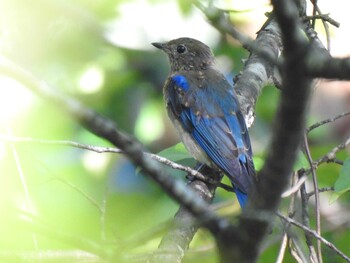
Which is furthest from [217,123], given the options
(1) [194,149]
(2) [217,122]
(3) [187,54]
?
(3) [187,54]

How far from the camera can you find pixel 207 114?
5918mm

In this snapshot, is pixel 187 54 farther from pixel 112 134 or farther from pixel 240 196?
pixel 112 134

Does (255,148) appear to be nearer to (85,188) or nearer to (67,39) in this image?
(85,188)

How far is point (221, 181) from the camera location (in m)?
5.44

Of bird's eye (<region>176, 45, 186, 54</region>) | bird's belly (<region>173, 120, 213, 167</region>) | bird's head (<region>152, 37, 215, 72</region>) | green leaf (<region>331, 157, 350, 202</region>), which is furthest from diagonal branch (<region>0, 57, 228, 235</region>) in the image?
bird's eye (<region>176, 45, 186, 54</region>)

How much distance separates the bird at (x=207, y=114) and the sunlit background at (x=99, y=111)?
0.21 metres

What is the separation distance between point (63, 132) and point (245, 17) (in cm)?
292

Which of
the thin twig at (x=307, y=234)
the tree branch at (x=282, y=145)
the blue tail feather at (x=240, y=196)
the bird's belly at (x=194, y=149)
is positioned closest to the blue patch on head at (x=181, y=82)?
the bird's belly at (x=194, y=149)

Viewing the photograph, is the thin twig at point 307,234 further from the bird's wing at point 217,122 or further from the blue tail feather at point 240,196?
the bird's wing at point 217,122

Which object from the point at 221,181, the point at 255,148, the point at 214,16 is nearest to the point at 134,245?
the point at 214,16

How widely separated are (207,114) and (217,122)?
0.15 meters

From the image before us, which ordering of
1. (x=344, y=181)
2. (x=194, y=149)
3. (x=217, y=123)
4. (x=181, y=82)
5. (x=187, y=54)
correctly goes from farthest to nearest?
(x=187, y=54) → (x=181, y=82) → (x=217, y=123) → (x=194, y=149) → (x=344, y=181)

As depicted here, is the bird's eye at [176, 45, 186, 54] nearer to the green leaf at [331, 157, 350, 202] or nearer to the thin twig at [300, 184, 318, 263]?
the thin twig at [300, 184, 318, 263]

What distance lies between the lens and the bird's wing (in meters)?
5.21
